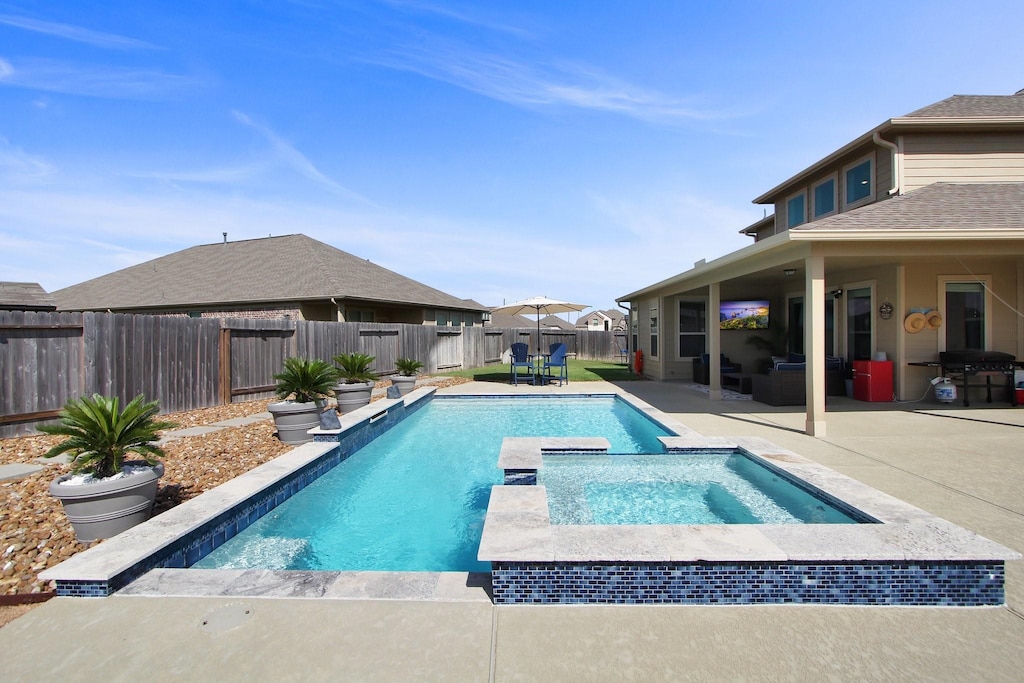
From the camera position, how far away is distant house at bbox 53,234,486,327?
17.0m

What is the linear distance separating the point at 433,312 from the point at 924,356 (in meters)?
17.0

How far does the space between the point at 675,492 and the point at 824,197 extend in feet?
31.0

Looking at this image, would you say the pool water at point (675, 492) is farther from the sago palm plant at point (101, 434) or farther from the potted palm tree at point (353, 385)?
the potted palm tree at point (353, 385)

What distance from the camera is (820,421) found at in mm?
6430

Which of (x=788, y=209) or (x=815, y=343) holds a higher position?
(x=788, y=209)

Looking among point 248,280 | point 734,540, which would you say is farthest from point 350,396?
point 248,280

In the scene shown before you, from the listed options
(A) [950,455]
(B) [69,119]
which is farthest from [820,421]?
(B) [69,119]

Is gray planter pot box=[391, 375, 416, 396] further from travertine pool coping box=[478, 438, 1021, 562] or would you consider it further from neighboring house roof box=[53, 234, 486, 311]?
travertine pool coping box=[478, 438, 1021, 562]

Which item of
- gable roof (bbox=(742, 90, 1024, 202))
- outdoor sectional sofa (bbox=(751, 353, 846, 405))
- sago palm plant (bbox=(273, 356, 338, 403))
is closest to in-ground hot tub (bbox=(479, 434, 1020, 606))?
sago palm plant (bbox=(273, 356, 338, 403))

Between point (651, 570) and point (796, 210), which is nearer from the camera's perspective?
point (651, 570)

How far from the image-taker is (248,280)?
18266 mm

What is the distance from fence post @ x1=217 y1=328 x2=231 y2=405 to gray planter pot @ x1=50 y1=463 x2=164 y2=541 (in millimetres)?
6791

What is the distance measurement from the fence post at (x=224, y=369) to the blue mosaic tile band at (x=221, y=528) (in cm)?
463

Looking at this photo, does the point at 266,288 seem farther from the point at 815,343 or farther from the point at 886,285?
the point at 886,285
